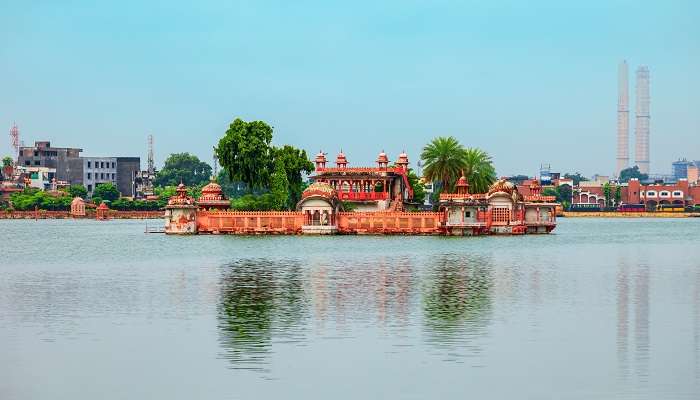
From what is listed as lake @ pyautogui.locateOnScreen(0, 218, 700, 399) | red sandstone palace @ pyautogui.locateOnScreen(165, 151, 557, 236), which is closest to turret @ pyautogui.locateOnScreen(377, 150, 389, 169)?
red sandstone palace @ pyautogui.locateOnScreen(165, 151, 557, 236)

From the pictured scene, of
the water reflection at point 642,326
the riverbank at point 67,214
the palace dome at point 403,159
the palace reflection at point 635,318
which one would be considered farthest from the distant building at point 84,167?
the water reflection at point 642,326

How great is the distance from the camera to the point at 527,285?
156 feet

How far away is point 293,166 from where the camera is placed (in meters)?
101

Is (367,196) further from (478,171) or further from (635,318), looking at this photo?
(635,318)

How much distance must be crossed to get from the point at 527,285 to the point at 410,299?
830 cm

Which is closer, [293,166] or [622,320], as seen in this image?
[622,320]

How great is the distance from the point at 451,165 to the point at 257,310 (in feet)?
220

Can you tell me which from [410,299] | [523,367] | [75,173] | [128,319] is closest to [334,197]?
[410,299]

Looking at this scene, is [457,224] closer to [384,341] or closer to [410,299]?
[410,299]

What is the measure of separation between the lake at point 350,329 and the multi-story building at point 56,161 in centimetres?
12831

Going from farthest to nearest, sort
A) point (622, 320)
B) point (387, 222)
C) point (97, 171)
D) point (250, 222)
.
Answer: point (97, 171) < point (250, 222) < point (387, 222) < point (622, 320)

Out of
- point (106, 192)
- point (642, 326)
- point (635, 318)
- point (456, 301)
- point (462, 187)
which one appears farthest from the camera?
point (106, 192)

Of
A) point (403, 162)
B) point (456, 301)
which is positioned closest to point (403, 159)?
point (403, 162)

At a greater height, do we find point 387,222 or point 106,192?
point 106,192
